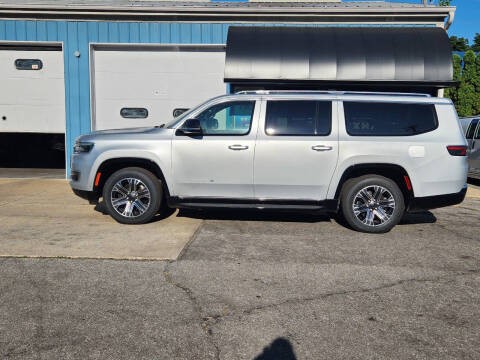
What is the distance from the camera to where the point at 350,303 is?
3.39m

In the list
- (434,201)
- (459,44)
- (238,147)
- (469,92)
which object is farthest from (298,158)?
(459,44)

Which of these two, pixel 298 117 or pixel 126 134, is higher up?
pixel 298 117

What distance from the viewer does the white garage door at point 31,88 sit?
420 inches

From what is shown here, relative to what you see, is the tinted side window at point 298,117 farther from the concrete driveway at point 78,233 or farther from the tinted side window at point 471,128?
the tinted side window at point 471,128

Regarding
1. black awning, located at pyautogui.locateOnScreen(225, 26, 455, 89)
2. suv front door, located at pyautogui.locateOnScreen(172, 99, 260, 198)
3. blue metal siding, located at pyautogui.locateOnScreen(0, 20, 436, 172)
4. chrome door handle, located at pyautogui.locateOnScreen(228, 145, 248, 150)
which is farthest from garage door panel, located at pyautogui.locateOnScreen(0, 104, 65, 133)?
chrome door handle, located at pyautogui.locateOnScreen(228, 145, 248, 150)

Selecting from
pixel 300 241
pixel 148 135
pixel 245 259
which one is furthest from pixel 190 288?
pixel 148 135

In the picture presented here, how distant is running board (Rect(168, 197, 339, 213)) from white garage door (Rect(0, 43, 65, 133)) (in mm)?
6713

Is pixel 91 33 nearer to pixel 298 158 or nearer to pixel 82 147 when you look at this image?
pixel 82 147

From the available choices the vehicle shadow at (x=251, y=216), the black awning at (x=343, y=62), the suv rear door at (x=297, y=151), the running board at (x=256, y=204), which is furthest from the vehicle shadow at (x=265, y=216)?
the black awning at (x=343, y=62)

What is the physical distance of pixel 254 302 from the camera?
338cm

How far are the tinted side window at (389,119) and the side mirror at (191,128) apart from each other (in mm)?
2114

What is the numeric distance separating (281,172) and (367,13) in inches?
267

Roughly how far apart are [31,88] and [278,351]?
1068 cm

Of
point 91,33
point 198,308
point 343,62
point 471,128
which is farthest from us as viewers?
point 471,128
